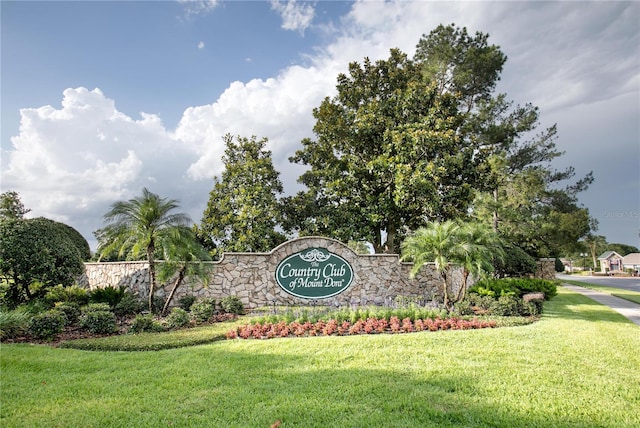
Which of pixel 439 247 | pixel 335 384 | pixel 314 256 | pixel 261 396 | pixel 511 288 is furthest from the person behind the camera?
pixel 314 256

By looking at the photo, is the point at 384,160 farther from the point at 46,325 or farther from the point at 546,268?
the point at 546,268

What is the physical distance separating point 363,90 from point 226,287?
1205 centimetres

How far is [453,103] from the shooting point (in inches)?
751

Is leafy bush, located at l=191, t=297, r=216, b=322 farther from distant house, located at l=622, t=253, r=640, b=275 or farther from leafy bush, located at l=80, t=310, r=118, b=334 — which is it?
distant house, located at l=622, t=253, r=640, b=275

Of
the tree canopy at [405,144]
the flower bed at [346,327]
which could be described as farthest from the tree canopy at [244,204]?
the flower bed at [346,327]

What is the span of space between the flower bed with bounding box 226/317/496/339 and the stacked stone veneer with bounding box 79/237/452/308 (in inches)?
158

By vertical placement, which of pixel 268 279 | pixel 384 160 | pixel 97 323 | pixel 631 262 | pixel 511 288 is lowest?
pixel 97 323

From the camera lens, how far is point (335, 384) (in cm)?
520

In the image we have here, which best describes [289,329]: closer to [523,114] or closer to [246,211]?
[246,211]

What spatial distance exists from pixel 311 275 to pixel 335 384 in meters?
9.02

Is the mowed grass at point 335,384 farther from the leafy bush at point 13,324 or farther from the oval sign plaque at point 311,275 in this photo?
the oval sign plaque at point 311,275

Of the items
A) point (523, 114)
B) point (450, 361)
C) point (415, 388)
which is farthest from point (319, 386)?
point (523, 114)

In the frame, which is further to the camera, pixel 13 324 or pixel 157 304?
pixel 157 304

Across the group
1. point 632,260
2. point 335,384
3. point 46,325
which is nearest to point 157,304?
point 46,325
